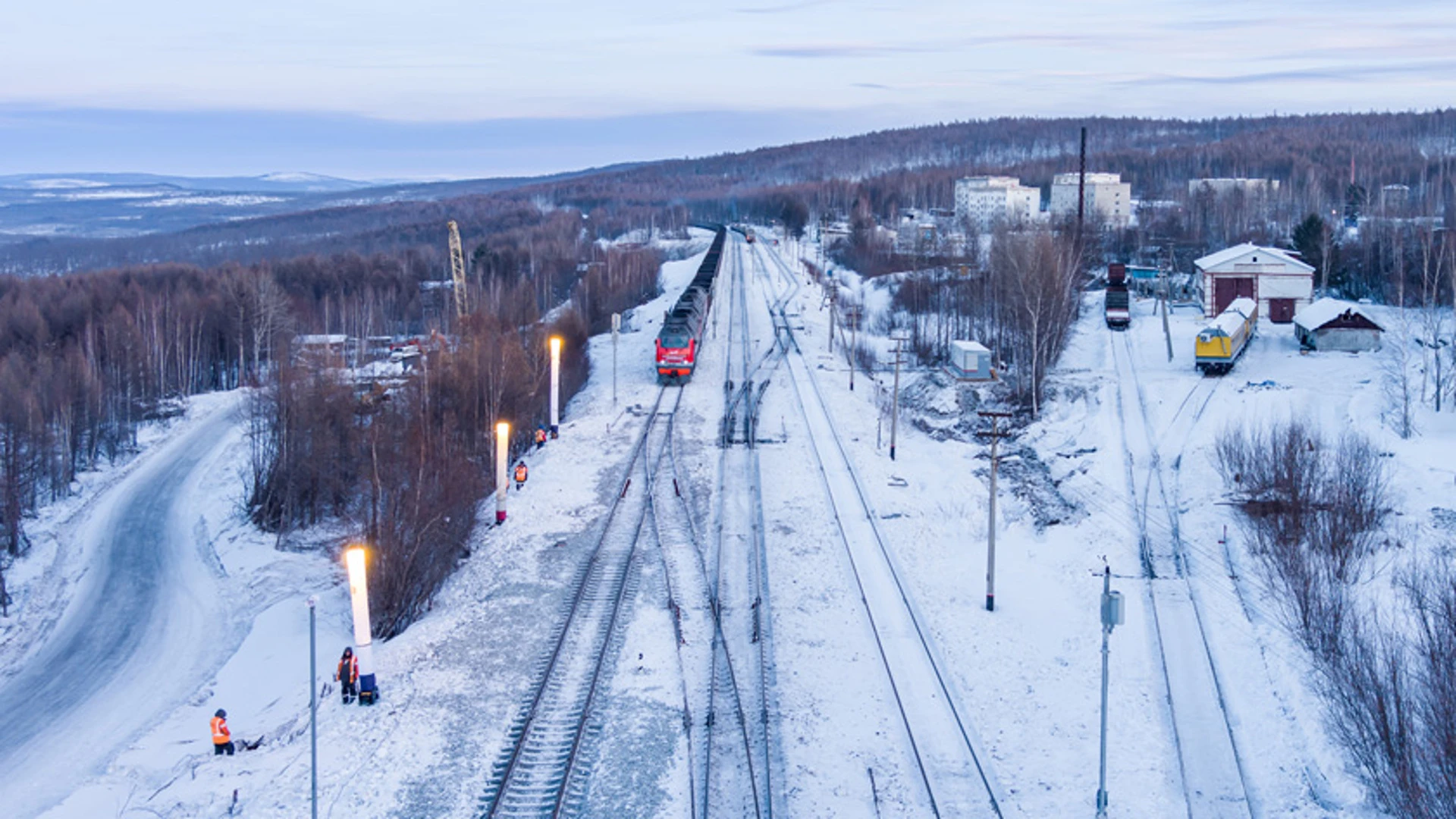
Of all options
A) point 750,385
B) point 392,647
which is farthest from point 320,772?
point 750,385

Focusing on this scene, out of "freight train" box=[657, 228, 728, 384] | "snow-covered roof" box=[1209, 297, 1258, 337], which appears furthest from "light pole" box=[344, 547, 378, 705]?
"snow-covered roof" box=[1209, 297, 1258, 337]

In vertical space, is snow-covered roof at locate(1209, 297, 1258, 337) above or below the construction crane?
below

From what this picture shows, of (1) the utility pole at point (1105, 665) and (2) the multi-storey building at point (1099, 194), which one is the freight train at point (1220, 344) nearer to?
(1) the utility pole at point (1105, 665)

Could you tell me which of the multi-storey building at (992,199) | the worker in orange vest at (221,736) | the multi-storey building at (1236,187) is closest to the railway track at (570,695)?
the worker in orange vest at (221,736)

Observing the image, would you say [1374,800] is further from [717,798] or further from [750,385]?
[750,385]

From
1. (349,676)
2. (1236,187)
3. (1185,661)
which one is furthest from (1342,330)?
(1236,187)

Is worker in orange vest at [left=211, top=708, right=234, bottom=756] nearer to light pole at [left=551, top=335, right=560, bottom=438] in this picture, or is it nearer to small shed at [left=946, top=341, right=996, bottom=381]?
light pole at [left=551, top=335, right=560, bottom=438]
